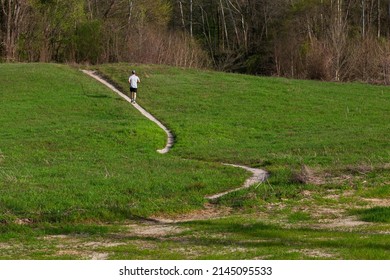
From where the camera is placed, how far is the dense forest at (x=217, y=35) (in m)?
57.3

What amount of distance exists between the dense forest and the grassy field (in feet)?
30.5

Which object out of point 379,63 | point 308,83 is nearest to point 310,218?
point 308,83

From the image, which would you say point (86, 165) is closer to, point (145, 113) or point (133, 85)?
point (145, 113)

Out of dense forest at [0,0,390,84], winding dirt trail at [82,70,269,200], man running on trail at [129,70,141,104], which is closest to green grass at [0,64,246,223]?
winding dirt trail at [82,70,269,200]

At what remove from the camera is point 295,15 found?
74625 millimetres

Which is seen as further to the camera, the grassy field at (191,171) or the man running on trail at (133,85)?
the man running on trail at (133,85)

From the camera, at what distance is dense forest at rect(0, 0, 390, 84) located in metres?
57.3

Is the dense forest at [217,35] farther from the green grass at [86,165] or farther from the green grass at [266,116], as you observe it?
the green grass at [86,165]

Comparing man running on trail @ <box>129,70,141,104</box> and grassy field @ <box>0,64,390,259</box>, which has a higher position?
man running on trail @ <box>129,70,141,104</box>

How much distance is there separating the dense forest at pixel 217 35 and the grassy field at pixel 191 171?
30.5ft

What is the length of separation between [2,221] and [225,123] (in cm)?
2220

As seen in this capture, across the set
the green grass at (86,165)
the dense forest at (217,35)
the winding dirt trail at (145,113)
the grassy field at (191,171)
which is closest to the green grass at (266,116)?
the grassy field at (191,171)

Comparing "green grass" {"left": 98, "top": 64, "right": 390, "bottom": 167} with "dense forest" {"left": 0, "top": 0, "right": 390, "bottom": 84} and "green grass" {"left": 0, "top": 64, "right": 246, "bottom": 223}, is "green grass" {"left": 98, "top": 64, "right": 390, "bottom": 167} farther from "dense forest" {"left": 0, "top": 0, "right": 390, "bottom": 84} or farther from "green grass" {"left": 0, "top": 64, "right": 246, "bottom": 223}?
"dense forest" {"left": 0, "top": 0, "right": 390, "bottom": 84}

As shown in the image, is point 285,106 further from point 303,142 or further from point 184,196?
point 184,196
